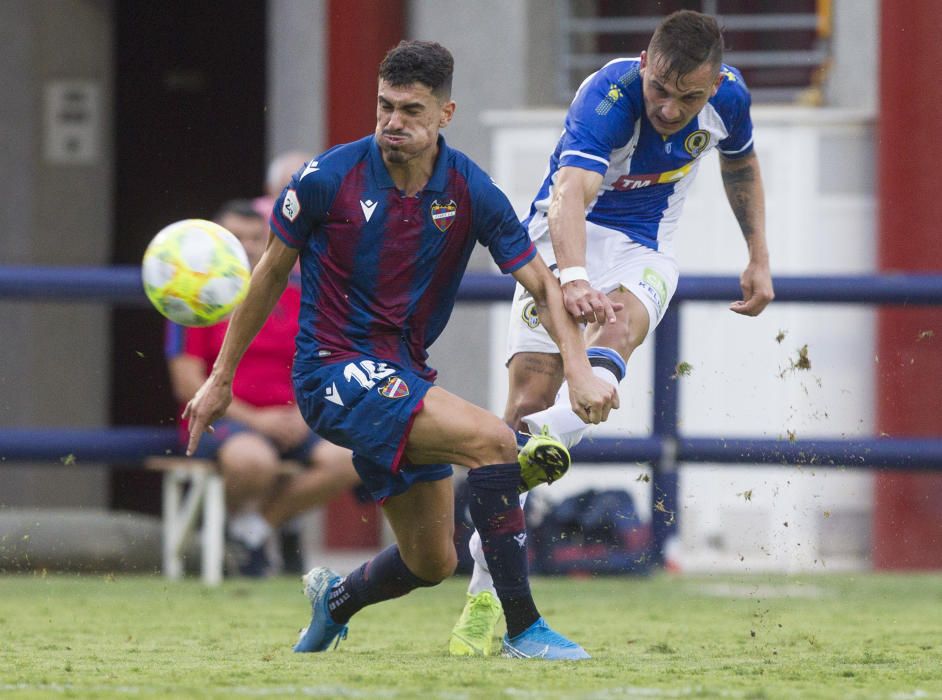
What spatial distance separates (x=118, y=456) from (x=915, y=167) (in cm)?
532

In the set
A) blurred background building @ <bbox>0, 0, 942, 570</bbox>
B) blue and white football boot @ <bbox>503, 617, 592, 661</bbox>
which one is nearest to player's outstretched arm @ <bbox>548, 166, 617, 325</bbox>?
blue and white football boot @ <bbox>503, 617, 592, 661</bbox>

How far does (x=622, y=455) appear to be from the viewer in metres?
8.82

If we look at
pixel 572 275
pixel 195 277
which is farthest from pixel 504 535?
pixel 195 277

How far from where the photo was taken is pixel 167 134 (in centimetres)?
1452

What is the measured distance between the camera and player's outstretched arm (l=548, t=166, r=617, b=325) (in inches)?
213

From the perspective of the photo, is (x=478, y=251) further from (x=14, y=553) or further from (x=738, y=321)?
(x=14, y=553)

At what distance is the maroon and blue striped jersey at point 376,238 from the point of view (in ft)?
17.8

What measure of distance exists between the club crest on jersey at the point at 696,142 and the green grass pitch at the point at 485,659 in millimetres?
1722

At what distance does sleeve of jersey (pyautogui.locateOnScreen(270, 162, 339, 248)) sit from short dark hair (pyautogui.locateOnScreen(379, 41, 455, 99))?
36 cm

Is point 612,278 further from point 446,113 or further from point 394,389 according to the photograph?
point 394,389

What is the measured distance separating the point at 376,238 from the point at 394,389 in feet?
1.56

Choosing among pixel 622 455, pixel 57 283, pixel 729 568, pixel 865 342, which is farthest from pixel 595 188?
pixel 865 342

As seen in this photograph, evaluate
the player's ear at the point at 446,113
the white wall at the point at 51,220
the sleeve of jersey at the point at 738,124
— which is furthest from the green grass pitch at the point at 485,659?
the white wall at the point at 51,220

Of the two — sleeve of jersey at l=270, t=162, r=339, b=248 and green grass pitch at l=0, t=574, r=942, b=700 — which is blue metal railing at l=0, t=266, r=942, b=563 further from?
sleeve of jersey at l=270, t=162, r=339, b=248
